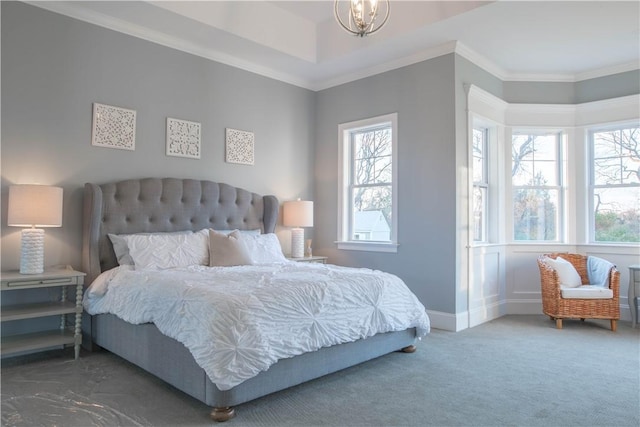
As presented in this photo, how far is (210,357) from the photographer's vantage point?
7.65 ft

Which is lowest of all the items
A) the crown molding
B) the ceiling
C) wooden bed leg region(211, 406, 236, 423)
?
wooden bed leg region(211, 406, 236, 423)

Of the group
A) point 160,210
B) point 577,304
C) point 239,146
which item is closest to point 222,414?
point 160,210

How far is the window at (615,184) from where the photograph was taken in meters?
5.05

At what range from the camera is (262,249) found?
436 centimetres

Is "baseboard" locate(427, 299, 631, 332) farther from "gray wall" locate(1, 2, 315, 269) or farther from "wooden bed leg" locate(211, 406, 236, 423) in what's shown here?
"wooden bed leg" locate(211, 406, 236, 423)

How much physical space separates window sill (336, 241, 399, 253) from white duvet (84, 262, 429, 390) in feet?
4.55

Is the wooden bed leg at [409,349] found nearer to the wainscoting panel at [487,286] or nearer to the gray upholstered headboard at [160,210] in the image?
the wainscoting panel at [487,286]

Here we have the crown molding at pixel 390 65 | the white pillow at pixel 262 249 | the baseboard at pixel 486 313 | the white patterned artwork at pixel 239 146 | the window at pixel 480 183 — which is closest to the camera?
the white pillow at pixel 262 249

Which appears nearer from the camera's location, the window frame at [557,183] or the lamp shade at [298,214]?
the lamp shade at [298,214]

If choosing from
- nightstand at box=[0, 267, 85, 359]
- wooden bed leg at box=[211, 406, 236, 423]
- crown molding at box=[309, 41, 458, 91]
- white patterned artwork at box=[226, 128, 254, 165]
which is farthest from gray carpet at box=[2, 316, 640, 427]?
crown molding at box=[309, 41, 458, 91]

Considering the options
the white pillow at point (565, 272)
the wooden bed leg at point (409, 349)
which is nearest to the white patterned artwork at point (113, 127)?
the wooden bed leg at point (409, 349)

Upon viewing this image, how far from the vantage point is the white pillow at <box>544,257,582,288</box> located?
4785mm

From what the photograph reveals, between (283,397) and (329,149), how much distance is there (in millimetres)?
3635

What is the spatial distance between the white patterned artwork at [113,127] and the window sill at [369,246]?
2.73 meters
